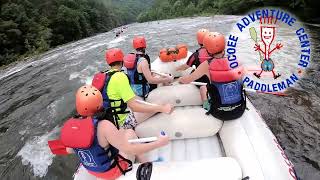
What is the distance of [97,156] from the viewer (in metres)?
2.80

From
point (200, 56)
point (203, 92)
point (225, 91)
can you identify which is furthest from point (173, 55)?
point (225, 91)

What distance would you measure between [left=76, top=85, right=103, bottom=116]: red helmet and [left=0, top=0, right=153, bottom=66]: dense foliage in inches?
880

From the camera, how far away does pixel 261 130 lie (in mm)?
3703

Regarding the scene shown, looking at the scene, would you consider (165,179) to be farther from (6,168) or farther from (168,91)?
(6,168)

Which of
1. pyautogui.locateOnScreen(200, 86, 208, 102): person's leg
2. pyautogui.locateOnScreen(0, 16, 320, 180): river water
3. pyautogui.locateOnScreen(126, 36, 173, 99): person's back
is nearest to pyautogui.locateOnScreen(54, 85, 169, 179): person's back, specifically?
pyautogui.locateOnScreen(200, 86, 208, 102): person's leg

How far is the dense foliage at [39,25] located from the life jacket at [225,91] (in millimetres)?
22035

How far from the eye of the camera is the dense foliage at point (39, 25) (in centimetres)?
2583

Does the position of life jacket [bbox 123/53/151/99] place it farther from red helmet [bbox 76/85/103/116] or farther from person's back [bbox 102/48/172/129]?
red helmet [bbox 76/85/103/116]

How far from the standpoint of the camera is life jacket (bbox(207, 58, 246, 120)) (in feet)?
11.7

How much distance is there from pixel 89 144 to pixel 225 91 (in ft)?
5.45

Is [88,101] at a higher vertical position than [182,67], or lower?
higher

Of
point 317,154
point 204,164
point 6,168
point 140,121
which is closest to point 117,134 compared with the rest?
point 204,164

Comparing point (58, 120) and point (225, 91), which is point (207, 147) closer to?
point (225, 91)

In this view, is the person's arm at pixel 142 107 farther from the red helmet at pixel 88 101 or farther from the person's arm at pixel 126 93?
the red helmet at pixel 88 101
